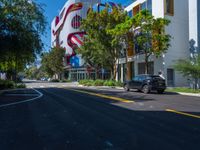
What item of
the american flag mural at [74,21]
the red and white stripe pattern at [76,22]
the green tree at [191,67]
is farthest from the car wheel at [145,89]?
the red and white stripe pattern at [76,22]

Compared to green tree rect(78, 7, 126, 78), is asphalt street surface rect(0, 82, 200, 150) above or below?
below

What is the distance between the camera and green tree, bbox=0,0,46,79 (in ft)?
63.0

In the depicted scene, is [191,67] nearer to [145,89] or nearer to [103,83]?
[145,89]

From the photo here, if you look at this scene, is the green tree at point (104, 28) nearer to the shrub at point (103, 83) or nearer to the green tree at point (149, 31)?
the shrub at point (103, 83)

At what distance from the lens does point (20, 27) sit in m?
19.5

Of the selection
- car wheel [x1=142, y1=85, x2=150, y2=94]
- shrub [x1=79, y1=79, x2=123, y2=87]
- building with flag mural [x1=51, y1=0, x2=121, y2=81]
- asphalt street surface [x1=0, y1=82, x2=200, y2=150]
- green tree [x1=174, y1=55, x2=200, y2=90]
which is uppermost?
building with flag mural [x1=51, y1=0, x2=121, y2=81]

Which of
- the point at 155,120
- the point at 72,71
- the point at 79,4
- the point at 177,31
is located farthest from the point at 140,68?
the point at 79,4

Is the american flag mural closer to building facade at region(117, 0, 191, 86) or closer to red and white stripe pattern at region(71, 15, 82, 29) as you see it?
red and white stripe pattern at region(71, 15, 82, 29)

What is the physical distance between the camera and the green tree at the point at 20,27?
19.2 m

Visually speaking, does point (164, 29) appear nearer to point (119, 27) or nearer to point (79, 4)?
point (119, 27)

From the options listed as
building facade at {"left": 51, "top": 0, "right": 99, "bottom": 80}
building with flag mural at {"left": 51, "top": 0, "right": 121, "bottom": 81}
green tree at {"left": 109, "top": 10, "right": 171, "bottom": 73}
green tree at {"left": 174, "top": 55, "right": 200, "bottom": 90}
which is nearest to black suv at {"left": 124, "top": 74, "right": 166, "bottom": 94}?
green tree at {"left": 174, "top": 55, "right": 200, "bottom": 90}

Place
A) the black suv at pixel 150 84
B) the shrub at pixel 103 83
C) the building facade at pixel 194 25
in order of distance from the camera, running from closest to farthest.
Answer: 1. the black suv at pixel 150 84
2. the building facade at pixel 194 25
3. the shrub at pixel 103 83

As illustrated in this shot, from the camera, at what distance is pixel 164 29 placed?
32688mm

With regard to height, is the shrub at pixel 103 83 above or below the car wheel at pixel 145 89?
above
